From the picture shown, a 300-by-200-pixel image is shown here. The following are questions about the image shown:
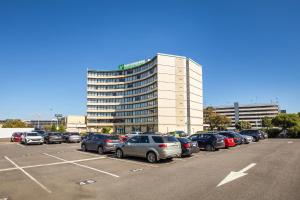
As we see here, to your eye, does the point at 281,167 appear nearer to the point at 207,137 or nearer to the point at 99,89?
the point at 207,137

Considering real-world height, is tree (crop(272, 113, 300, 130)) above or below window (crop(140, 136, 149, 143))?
above

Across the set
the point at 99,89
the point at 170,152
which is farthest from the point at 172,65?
the point at 170,152

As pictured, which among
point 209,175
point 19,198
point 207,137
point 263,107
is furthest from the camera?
point 263,107

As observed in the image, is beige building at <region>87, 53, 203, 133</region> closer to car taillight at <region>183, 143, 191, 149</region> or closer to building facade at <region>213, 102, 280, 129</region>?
car taillight at <region>183, 143, 191, 149</region>

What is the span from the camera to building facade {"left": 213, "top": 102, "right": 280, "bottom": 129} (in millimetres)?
161875

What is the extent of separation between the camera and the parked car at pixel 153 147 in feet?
47.8

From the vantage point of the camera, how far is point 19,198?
7.73 m

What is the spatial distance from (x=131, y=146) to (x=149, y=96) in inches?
3163

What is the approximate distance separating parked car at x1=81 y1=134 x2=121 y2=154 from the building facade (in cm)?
15166

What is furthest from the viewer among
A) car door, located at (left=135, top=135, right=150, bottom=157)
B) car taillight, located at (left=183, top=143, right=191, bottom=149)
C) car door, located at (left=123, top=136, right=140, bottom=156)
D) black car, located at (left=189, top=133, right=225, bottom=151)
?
black car, located at (left=189, top=133, right=225, bottom=151)

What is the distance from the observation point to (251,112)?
548ft

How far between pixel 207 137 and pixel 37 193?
16856 mm

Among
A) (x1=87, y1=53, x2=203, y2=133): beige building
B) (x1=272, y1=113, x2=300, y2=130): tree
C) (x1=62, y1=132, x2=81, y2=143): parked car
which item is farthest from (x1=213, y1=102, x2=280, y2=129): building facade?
(x1=62, y1=132, x2=81, y2=143): parked car

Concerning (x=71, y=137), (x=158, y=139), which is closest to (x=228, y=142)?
(x=158, y=139)
